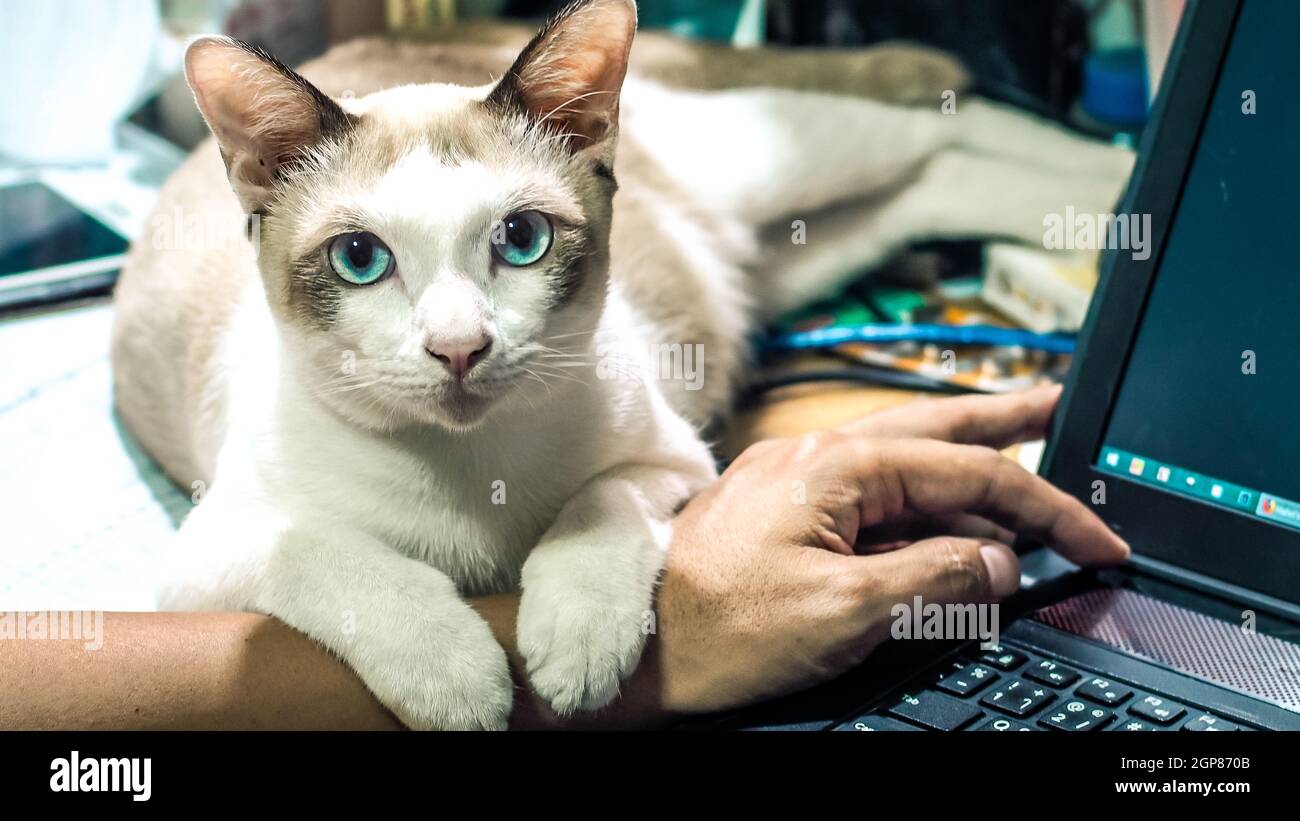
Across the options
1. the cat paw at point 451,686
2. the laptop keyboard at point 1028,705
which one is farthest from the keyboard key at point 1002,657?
the cat paw at point 451,686

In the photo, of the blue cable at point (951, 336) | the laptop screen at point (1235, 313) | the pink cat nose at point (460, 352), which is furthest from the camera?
the blue cable at point (951, 336)

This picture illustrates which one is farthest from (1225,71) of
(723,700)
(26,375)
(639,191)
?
(26,375)

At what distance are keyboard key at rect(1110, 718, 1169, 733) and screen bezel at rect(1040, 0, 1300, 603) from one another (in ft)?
0.74

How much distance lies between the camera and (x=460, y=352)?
815 millimetres

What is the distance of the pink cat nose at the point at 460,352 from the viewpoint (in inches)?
31.9

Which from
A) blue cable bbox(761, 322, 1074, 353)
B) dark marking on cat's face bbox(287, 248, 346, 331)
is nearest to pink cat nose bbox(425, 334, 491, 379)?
dark marking on cat's face bbox(287, 248, 346, 331)

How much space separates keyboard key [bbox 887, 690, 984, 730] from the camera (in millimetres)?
833

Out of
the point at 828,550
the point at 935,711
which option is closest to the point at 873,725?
the point at 935,711

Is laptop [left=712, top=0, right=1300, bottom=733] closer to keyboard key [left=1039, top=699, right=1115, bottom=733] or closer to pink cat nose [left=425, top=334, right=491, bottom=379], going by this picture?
keyboard key [left=1039, top=699, right=1115, bottom=733]

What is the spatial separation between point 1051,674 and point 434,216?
55 centimetres

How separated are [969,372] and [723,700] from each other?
0.67 m

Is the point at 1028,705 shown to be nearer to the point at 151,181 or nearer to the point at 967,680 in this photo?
the point at 967,680

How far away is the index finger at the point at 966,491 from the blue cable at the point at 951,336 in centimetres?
44

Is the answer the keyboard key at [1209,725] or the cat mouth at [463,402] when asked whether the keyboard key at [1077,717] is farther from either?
the cat mouth at [463,402]
